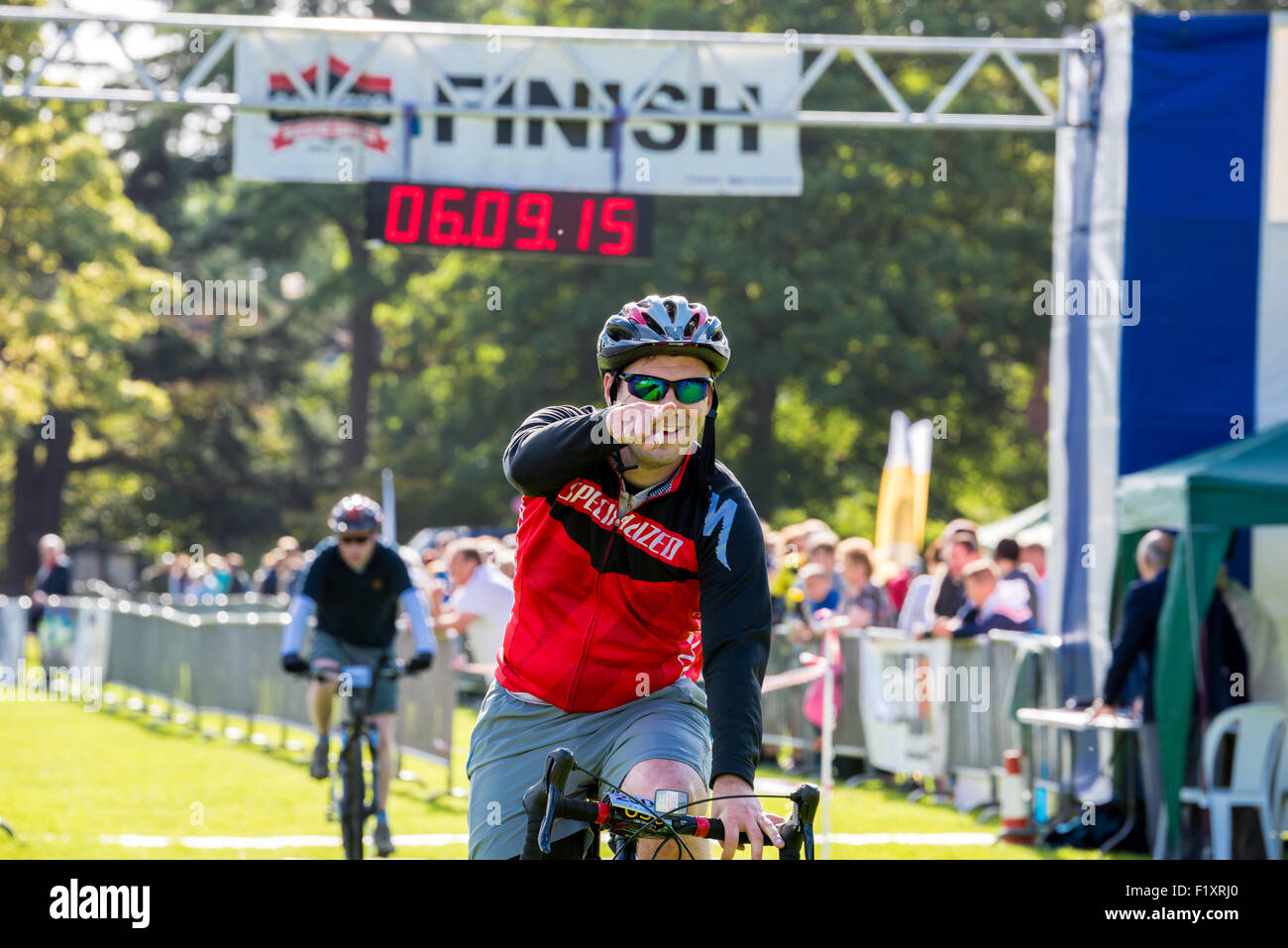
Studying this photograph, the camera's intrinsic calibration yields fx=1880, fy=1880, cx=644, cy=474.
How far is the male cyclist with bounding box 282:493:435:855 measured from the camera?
408 inches

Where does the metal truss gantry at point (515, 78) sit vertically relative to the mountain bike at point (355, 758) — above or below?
above

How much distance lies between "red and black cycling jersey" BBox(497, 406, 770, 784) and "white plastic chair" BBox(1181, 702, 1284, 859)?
6.79m

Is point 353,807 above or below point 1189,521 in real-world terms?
below

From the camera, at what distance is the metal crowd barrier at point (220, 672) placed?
1542 cm

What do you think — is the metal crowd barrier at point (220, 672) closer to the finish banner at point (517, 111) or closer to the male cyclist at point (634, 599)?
the finish banner at point (517, 111)

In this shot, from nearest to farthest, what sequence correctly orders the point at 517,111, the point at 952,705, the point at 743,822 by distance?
1. the point at 743,822
2. the point at 952,705
3. the point at 517,111

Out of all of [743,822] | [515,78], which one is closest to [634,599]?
[743,822]

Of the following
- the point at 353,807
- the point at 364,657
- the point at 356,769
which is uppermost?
the point at 364,657

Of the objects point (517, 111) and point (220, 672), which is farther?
point (220, 672)

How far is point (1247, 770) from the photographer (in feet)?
36.5

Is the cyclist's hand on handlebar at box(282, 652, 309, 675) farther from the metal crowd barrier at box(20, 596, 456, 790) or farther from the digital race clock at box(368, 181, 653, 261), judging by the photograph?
the digital race clock at box(368, 181, 653, 261)

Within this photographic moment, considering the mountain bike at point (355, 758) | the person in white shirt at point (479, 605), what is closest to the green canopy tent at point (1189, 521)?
the person in white shirt at point (479, 605)

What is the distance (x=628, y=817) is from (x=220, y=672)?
16112 mm

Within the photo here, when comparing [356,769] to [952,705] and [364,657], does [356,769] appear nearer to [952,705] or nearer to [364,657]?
[364,657]
